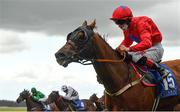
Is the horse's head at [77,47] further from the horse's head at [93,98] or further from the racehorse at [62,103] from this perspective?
the horse's head at [93,98]

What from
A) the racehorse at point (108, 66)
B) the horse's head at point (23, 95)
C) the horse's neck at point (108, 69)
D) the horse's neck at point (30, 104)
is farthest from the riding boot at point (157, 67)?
the horse's head at point (23, 95)

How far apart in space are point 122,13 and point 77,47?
1.31 meters

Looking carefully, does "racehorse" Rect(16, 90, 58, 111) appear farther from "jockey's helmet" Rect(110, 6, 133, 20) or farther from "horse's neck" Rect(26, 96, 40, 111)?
"jockey's helmet" Rect(110, 6, 133, 20)

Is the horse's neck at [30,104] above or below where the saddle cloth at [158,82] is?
below

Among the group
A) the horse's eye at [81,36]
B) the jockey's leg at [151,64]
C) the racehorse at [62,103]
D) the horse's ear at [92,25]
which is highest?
the horse's ear at [92,25]

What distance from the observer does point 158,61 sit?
1009 cm

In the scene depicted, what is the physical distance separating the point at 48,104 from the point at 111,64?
1555 cm

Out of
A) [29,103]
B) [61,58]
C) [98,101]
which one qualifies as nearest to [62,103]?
[98,101]

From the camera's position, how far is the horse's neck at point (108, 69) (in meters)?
9.14

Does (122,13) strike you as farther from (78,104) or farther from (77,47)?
(78,104)

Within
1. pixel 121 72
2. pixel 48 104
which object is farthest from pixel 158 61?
pixel 48 104

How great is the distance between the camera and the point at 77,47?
29.1ft

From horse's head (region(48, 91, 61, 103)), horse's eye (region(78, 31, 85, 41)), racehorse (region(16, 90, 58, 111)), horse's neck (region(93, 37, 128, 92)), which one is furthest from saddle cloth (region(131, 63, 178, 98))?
horse's head (region(48, 91, 61, 103))

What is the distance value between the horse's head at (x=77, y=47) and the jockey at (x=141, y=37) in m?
0.82
